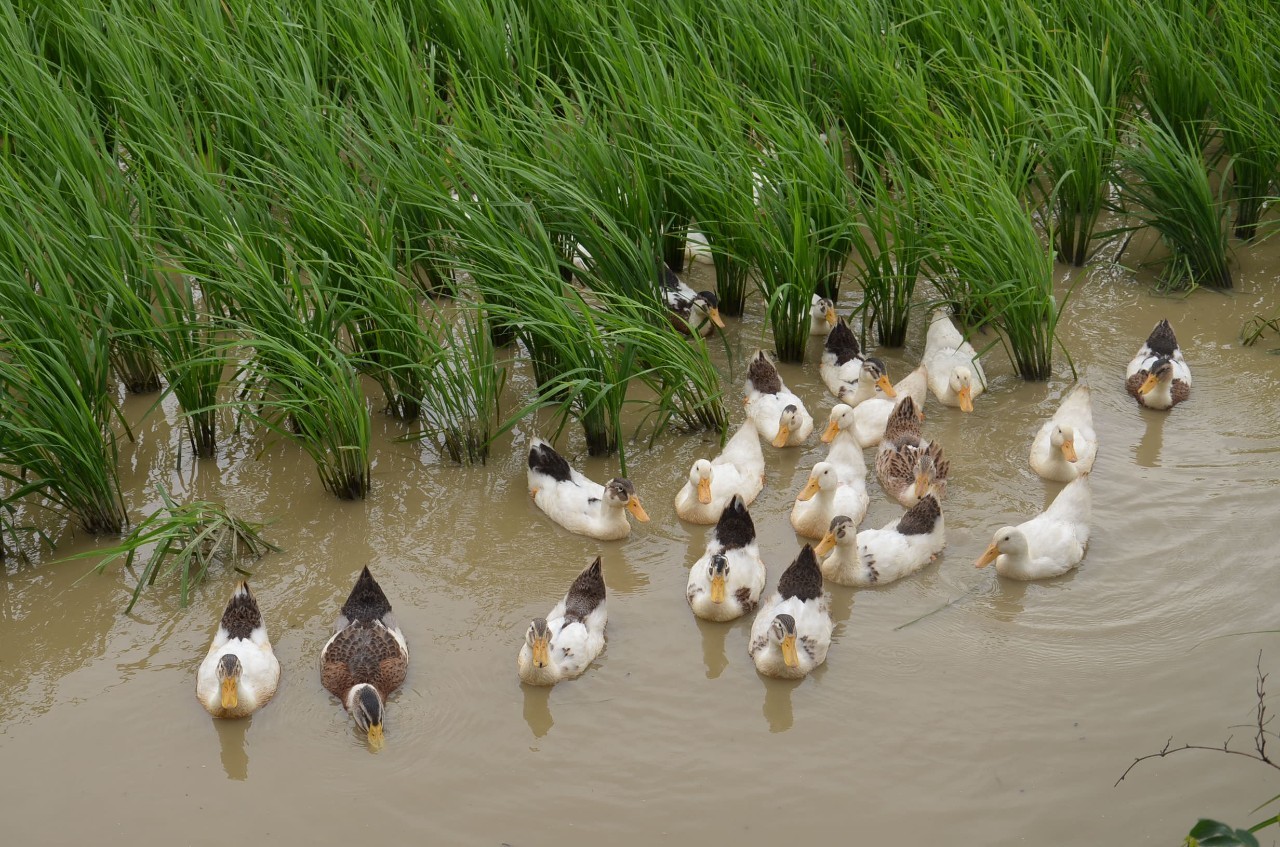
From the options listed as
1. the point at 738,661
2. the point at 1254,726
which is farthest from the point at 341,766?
the point at 1254,726

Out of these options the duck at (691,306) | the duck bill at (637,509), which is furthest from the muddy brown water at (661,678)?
the duck at (691,306)

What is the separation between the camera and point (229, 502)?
6172 millimetres

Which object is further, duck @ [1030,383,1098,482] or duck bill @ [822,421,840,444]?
duck bill @ [822,421,840,444]

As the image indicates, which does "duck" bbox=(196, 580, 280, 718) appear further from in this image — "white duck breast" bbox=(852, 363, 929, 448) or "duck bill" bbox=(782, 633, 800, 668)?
"white duck breast" bbox=(852, 363, 929, 448)

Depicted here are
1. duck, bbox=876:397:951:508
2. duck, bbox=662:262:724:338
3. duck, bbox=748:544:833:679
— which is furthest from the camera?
duck, bbox=662:262:724:338

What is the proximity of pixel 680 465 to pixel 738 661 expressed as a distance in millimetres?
1384

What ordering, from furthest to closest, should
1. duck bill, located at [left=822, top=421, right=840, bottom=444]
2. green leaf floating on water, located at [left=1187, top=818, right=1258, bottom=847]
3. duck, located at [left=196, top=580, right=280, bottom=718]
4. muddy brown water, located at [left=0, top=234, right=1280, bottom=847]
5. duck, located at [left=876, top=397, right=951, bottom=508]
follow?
duck bill, located at [left=822, top=421, right=840, bottom=444]
duck, located at [left=876, top=397, right=951, bottom=508]
duck, located at [left=196, top=580, right=280, bottom=718]
muddy brown water, located at [left=0, top=234, right=1280, bottom=847]
green leaf floating on water, located at [left=1187, top=818, right=1258, bottom=847]

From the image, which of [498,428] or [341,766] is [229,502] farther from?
[341,766]

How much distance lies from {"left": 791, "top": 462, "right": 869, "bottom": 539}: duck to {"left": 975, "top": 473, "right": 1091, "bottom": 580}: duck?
67cm

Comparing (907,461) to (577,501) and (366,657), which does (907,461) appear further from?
(366,657)

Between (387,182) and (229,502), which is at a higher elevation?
(387,182)

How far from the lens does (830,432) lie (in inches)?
252

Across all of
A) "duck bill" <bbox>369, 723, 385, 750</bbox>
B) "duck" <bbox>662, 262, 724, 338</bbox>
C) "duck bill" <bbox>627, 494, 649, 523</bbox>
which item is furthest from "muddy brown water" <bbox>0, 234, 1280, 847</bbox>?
"duck" <bbox>662, 262, 724, 338</bbox>

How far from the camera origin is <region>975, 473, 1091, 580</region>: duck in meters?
5.52
